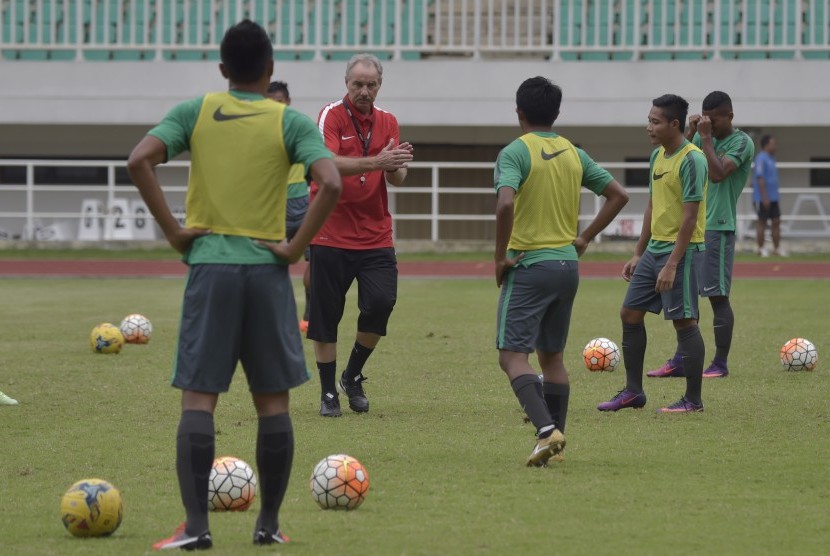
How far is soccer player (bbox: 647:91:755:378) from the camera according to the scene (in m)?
10.2

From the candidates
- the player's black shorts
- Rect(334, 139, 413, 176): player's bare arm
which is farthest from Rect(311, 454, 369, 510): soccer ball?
the player's black shorts

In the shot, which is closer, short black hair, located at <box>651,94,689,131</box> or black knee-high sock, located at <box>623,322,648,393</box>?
short black hair, located at <box>651,94,689,131</box>

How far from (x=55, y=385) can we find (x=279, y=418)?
5.52m

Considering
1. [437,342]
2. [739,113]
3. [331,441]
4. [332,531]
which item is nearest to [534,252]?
[331,441]

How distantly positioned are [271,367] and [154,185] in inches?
32.4

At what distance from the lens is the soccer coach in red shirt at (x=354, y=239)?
9125 mm

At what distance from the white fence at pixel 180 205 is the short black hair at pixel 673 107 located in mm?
18952

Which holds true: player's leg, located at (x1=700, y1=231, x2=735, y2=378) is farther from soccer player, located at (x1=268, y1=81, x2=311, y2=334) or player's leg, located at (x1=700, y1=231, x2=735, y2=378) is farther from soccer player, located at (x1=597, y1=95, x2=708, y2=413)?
soccer player, located at (x1=268, y1=81, x2=311, y2=334)

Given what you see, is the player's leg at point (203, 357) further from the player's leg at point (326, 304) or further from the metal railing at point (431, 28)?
the metal railing at point (431, 28)

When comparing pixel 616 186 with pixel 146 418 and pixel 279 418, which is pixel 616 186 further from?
pixel 146 418

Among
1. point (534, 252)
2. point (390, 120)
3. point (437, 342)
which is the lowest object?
point (437, 342)

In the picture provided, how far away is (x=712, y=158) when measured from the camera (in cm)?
1007

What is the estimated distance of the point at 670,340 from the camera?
13820mm

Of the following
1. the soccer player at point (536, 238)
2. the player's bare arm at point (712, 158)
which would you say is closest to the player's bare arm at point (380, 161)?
the soccer player at point (536, 238)
